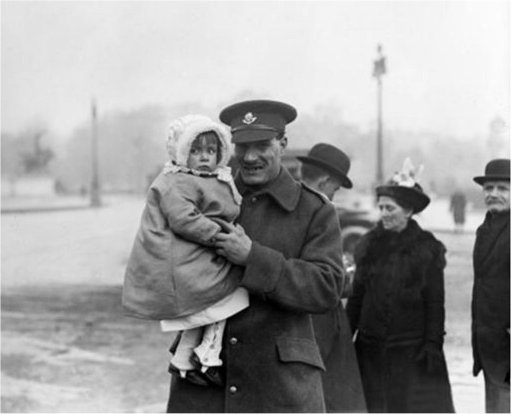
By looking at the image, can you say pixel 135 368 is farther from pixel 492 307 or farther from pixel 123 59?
pixel 492 307

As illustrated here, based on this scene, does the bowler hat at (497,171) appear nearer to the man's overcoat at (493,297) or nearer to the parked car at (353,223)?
the man's overcoat at (493,297)

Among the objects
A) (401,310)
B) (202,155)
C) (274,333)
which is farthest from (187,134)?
(401,310)

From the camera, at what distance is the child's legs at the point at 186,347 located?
205 cm

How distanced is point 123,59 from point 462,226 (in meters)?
2.71

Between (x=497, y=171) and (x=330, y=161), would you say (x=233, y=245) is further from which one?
(x=497, y=171)

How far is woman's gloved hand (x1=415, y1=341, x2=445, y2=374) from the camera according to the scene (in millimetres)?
3498

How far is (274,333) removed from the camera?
2.06 meters

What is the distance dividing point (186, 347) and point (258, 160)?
542mm

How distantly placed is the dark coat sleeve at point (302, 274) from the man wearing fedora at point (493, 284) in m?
1.72

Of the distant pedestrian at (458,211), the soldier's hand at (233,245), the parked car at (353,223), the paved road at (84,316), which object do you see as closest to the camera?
the soldier's hand at (233,245)

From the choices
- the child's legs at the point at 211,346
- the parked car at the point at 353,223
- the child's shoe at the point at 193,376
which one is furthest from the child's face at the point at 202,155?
the parked car at the point at 353,223

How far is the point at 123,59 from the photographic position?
219 inches

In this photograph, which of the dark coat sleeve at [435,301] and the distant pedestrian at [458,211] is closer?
the dark coat sleeve at [435,301]

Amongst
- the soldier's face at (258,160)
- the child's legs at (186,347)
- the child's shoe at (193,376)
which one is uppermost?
the soldier's face at (258,160)
